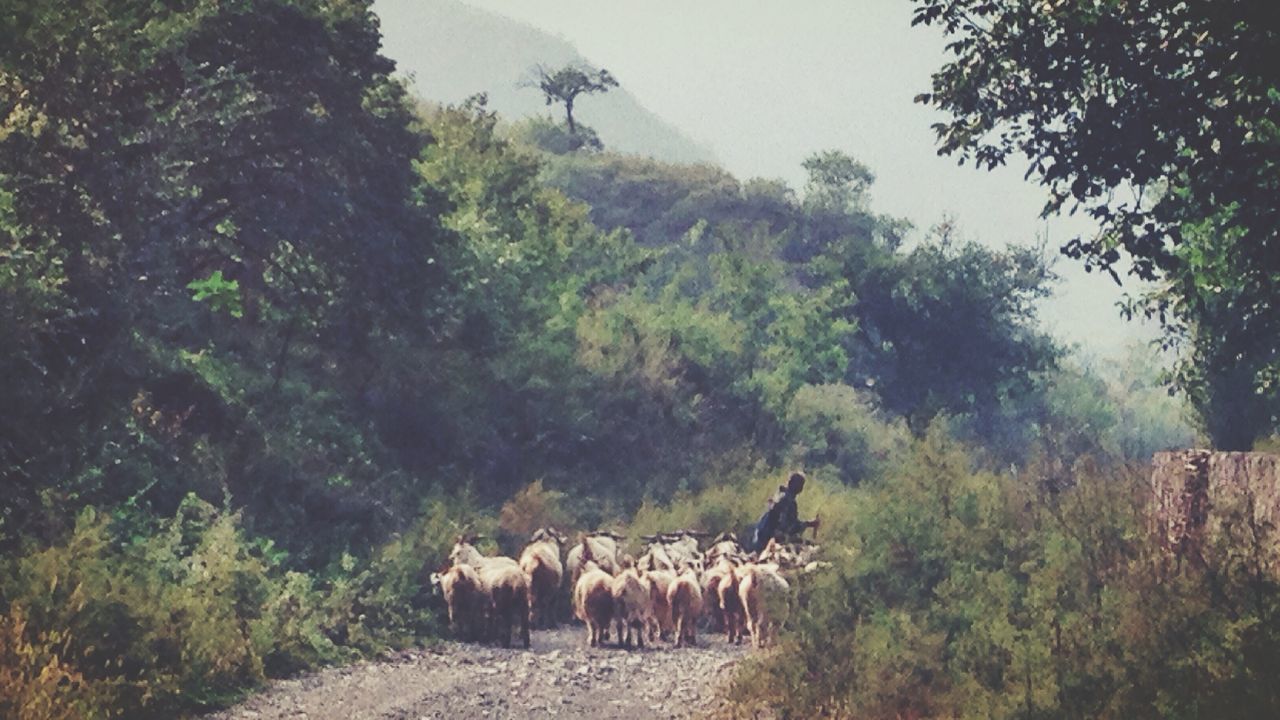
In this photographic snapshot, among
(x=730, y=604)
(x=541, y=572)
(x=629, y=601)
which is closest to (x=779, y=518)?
(x=730, y=604)

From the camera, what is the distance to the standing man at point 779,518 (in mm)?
25250

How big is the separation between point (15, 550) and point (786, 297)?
1401 inches

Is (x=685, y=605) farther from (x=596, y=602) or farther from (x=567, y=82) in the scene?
(x=567, y=82)

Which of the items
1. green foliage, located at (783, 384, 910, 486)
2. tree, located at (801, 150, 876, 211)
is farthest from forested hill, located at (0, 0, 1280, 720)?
tree, located at (801, 150, 876, 211)

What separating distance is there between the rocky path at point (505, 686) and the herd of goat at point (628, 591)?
2.01 ft

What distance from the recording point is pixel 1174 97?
14734 mm

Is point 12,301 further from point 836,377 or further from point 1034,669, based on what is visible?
point 836,377

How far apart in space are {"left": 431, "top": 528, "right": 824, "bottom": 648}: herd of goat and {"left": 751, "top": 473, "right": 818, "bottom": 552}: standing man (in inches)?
28.0

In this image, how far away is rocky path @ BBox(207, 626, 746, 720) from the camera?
14703 mm

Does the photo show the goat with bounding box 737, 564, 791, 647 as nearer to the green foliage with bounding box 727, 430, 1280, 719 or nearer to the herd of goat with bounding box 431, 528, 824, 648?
the herd of goat with bounding box 431, 528, 824, 648

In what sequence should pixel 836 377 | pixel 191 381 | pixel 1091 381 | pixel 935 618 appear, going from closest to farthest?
pixel 935 618 → pixel 191 381 → pixel 836 377 → pixel 1091 381

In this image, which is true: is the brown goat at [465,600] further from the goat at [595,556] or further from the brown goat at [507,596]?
the goat at [595,556]

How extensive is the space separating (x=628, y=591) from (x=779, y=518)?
423 cm

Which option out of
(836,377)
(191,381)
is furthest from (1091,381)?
(191,381)
